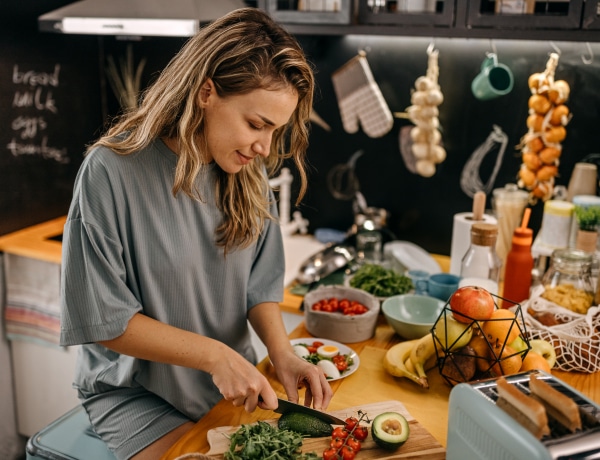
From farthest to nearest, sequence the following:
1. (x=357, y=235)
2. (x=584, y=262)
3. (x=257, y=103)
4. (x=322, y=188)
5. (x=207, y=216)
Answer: (x=322, y=188) < (x=357, y=235) < (x=584, y=262) < (x=207, y=216) < (x=257, y=103)

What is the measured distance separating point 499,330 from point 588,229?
60 cm

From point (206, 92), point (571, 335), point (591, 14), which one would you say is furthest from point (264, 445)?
point (591, 14)

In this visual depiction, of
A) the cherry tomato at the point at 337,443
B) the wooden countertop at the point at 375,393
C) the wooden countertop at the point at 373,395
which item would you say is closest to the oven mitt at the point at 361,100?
the wooden countertop at the point at 375,393

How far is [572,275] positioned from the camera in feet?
5.16

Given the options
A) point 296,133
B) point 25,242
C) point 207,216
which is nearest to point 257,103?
point 296,133

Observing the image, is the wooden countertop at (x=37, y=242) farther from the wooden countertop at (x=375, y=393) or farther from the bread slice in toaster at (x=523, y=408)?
the bread slice in toaster at (x=523, y=408)

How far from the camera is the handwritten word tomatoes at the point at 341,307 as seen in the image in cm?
165

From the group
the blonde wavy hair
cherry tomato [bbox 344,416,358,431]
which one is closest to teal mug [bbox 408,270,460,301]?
the blonde wavy hair

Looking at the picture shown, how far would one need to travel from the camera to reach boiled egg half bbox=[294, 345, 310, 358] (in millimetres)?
1473

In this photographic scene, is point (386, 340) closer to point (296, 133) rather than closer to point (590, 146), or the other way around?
point (296, 133)

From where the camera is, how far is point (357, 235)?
232 cm

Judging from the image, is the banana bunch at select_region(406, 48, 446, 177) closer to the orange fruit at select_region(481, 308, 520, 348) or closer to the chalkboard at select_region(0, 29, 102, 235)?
the orange fruit at select_region(481, 308, 520, 348)

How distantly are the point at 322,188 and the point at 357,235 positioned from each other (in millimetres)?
357

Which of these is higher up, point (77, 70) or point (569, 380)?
point (77, 70)
